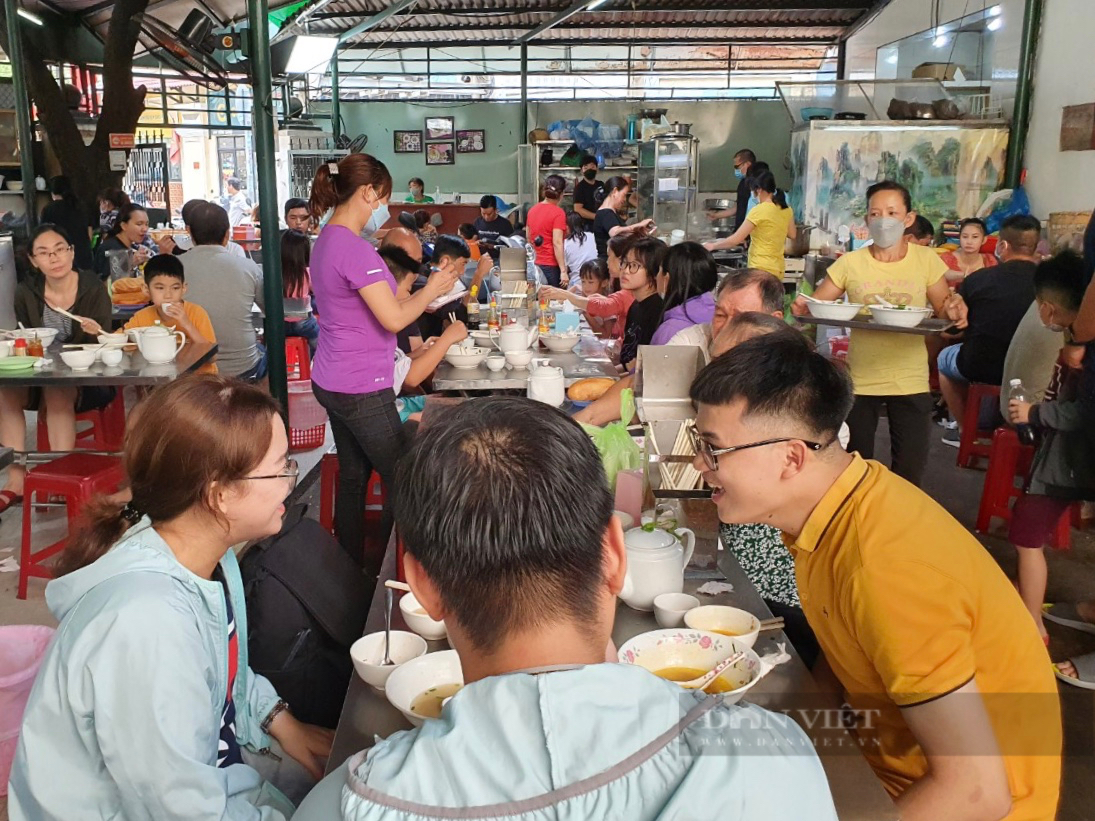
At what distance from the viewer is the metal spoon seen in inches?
69.4

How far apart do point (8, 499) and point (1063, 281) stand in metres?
4.82

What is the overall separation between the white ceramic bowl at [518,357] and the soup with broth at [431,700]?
2.88 meters

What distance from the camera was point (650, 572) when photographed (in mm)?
1944

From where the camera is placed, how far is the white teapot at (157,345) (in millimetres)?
4199

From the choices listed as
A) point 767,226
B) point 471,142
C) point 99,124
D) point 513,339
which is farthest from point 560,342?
point 471,142

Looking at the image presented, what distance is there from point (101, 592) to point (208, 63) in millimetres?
7268

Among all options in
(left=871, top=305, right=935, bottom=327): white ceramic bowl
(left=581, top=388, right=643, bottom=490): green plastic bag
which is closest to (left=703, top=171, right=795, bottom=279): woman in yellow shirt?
(left=871, top=305, right=935, bottom=327): white ceramic bowl

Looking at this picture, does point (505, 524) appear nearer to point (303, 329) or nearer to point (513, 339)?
point (513, 339)

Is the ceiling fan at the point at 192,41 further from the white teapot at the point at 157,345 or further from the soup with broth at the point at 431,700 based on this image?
the soup with broth at the point at 431,700

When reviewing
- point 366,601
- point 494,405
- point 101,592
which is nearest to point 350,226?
point 366,601

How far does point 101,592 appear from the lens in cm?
150

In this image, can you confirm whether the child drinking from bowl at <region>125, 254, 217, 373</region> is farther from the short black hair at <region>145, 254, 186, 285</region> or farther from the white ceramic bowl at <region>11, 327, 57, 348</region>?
the white ceramic bowl at <region>11, 327, 57, 348</region>

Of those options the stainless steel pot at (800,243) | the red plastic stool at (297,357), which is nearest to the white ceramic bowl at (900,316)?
the red plastic stool at (297,357)

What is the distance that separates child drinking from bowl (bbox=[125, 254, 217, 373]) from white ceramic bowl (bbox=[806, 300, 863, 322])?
293 cm
